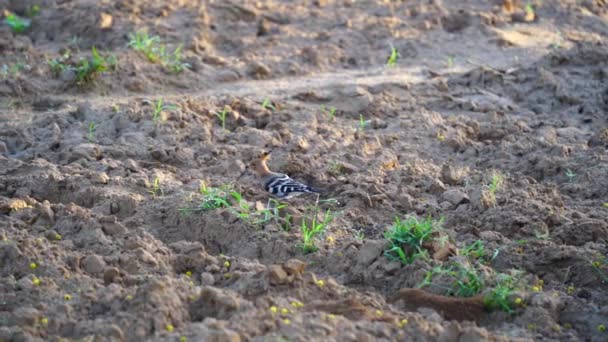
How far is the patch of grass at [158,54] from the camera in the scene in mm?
9312

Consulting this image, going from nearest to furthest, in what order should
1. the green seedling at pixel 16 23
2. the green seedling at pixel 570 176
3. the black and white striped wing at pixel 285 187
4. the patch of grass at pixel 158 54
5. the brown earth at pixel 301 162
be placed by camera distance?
the brown earth at pixel 301 162 < the black and white striped wing at pixel 285 187 < the green seedling at pixel 570 176 < the patch of grass at pixel 158 54 < the green seedling at pixel 16 23

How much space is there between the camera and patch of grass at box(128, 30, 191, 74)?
30.6ft

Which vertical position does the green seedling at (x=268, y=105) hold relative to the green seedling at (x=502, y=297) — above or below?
below

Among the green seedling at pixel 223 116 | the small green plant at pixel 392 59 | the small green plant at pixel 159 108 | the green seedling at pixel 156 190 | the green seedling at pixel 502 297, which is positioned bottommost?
the small green plant at pixel 392 59

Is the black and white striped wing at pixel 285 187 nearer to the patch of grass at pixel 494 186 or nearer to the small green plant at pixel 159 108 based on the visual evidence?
the patch of grass at pixel 494 186

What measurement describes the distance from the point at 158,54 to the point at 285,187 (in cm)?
317

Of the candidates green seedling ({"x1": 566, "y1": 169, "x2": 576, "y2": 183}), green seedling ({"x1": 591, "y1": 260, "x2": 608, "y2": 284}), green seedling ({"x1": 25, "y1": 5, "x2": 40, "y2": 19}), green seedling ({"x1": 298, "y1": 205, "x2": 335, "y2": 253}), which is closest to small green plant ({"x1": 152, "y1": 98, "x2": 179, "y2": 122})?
green seedling ({"x1": 298, "y1": 205, "x2": 335, "y2": 253})

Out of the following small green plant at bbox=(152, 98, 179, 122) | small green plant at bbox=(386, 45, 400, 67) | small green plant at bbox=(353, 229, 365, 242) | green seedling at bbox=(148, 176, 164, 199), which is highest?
small green plant at bbox=(353, 229, 365, 242)

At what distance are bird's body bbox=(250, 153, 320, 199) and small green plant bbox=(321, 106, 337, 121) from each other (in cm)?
147

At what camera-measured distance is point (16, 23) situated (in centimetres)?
1007

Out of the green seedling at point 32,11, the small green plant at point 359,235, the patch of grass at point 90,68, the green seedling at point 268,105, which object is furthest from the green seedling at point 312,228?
the green seedling at point 32,11

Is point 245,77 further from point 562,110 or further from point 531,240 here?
point 531,240

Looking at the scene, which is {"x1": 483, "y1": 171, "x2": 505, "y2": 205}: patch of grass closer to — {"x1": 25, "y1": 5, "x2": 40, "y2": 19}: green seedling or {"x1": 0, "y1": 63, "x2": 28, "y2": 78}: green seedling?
{"x1": 0, "y1": 63, "x2": 28, "y2": 78}: green seedling

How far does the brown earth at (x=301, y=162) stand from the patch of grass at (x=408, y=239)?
9 centimetres
